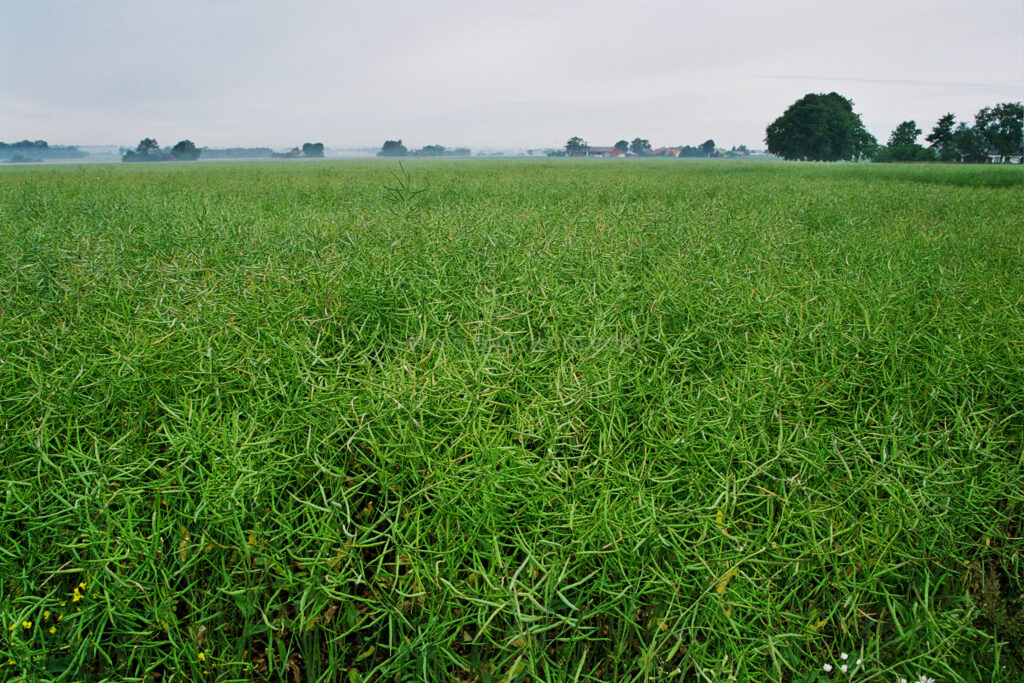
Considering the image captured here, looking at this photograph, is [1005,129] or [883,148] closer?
[1005,129]

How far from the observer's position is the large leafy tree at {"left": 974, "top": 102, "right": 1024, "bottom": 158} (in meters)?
55.1

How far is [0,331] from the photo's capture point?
275cm

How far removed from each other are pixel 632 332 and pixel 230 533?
6.73 feet

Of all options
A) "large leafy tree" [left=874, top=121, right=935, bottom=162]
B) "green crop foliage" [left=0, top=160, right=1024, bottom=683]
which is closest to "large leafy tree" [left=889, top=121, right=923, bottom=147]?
"large leafy tree" [left=874, top=121, right=935, bottom=162]

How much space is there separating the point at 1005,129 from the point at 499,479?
7766 centimetres

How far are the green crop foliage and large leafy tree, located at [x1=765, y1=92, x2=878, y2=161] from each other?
69.6 metres

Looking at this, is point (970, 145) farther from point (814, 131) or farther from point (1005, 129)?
point (814, 131)

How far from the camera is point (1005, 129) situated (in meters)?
56.5

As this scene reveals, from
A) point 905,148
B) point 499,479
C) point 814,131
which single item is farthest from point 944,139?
point 499,479

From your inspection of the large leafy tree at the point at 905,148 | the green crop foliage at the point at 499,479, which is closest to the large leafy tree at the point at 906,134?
the large leafy tree at the point at 905,148

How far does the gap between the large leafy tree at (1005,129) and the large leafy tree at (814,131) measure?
12.2m

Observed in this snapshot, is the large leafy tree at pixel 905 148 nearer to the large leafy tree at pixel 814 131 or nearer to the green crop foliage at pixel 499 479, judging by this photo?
the large leafy tree at pixel 814 131

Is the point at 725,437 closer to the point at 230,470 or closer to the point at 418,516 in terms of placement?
the point at 418,516

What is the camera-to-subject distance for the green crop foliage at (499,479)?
1.58 meters
